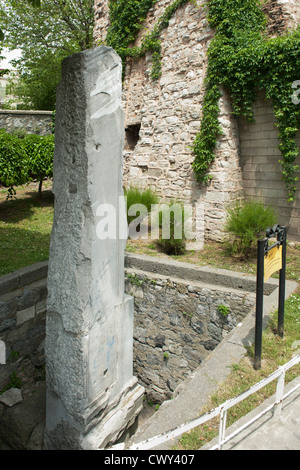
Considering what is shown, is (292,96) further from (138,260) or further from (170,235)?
(138,260)

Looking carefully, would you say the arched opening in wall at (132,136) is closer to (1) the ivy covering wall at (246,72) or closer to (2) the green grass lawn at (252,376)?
(1) the ivy covering wall at (246,72)

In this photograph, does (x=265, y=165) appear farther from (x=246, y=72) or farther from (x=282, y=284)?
(x=282, y=284)

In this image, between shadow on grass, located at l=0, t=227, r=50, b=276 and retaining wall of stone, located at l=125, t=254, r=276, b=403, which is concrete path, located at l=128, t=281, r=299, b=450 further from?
shadow on grass, located at l=0, t=227, r=50, b=276

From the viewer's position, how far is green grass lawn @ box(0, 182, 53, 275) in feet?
17.3

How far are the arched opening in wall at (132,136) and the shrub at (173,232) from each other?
3224mm

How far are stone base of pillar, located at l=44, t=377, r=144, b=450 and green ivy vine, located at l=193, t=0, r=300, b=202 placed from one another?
15.0 feet

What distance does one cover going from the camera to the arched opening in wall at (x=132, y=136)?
348 inches

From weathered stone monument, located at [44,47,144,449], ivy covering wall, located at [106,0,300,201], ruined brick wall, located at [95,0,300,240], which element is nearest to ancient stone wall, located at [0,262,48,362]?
weathered stone monument, located at [44,47,144,449]

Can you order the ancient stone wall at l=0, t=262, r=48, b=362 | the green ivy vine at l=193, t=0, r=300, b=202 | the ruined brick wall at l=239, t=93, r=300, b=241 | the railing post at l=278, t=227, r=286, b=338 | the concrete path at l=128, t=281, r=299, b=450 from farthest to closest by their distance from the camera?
the ruined brick wall at l=239, t=93, r=300, b=241
the green ivy vine at l=193, t=0, r=300, b=202
the ancient stone wall at l=0, t=262, r=48, b=362
the railing post at l=278, t=227, r=286, b=338
the concrete path at l=128, t=281, r=299, b=450

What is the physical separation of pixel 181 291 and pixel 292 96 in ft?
12.2

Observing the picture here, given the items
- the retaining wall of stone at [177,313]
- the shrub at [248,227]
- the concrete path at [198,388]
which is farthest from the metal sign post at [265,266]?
the shrub at [248,227]

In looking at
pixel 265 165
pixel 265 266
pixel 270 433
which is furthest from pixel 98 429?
pixel 265 165

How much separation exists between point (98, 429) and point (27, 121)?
10.2 meters

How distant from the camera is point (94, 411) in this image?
253cm
